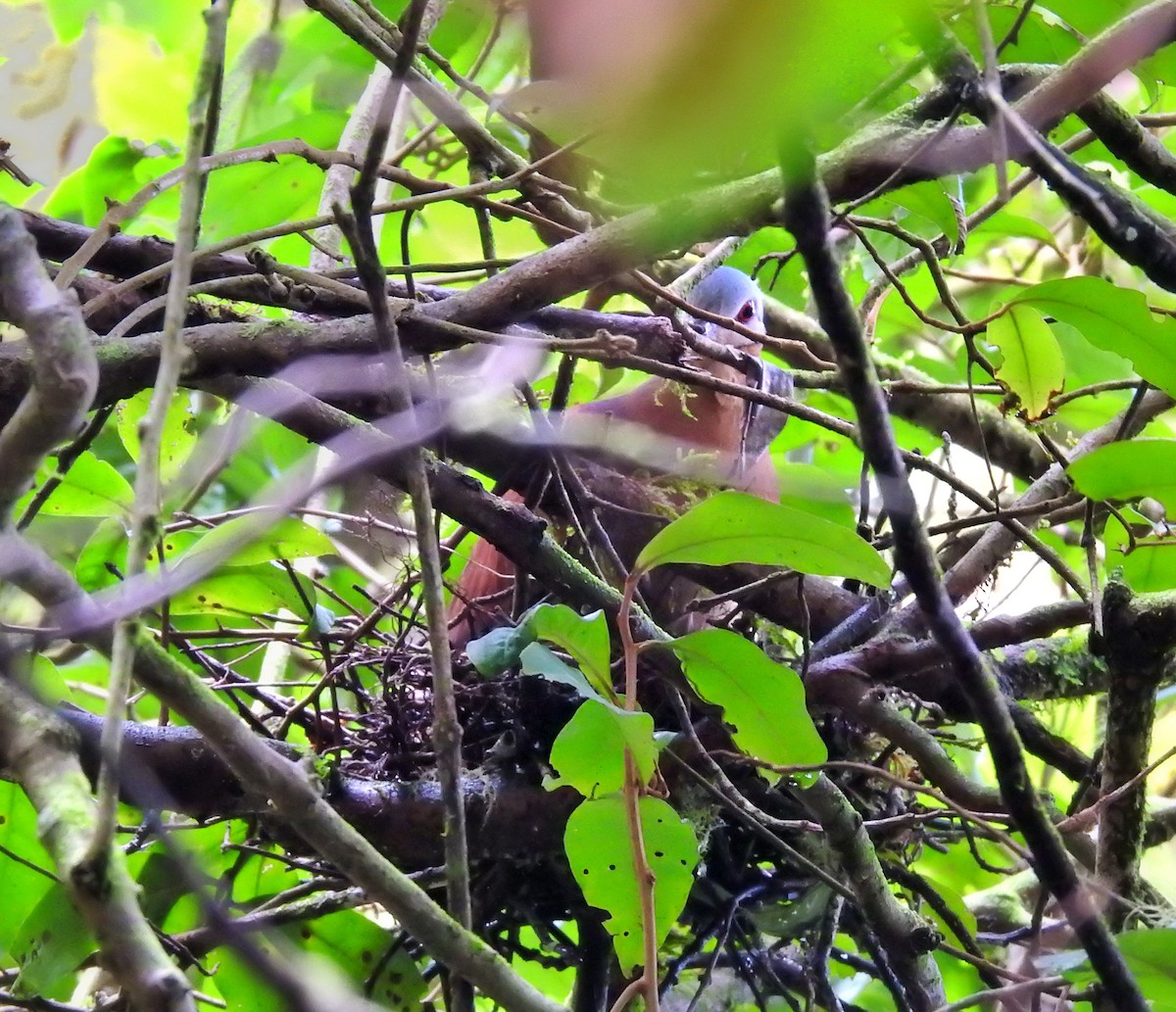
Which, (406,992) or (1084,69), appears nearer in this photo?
(1084,69)

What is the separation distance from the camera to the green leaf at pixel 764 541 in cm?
90

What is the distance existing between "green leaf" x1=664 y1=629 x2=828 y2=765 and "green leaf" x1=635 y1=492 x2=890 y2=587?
0.08m

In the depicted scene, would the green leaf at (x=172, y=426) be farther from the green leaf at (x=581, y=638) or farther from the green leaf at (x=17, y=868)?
the green leaf at (x=581, y=638)

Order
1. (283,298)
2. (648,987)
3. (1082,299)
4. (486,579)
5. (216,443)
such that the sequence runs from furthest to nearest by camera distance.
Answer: (486,579) → (216,443) → (283,298) → (1082,299) → (648,987)

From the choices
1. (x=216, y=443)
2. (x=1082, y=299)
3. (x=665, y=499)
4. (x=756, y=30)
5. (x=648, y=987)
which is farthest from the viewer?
(x=665, y=499)

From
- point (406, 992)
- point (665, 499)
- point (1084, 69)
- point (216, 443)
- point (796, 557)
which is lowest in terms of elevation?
point (406, 992)

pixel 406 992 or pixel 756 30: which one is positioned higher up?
pixel 756 30

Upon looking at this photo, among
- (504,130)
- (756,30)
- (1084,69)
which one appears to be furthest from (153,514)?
(504,130)

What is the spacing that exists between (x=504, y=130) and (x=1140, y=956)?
4.30ft

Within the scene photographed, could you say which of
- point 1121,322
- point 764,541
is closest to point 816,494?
point 1121,322

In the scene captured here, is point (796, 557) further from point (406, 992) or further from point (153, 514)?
point (406, 992)

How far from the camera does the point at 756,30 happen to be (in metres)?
0.51

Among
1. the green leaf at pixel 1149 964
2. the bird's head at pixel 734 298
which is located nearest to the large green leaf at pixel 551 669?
the green leaf at pixel 1149 964

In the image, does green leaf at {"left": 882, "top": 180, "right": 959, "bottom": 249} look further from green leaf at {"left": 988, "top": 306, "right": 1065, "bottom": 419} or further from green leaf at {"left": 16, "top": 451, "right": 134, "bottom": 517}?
green leaf at {"left": 16, "top": 451, "right": 134, "bottom": 517}
